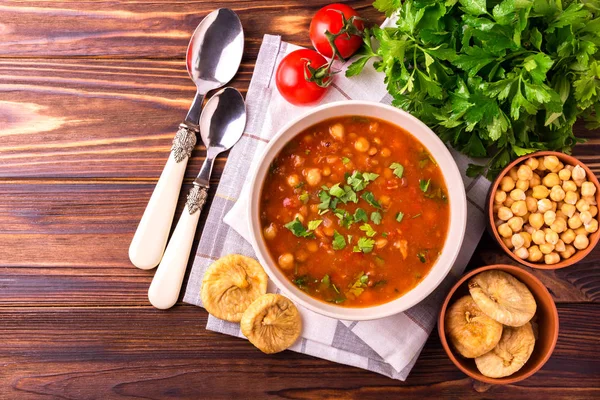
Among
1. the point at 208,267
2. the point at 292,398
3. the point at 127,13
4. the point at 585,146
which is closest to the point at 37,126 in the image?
the point at 127,13

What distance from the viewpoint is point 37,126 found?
307cm

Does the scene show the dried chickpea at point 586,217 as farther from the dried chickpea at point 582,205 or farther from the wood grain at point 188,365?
the wood grain at point 188,365

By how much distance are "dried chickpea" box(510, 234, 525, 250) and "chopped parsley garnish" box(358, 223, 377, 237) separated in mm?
685

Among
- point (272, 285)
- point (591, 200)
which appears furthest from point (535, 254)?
point (272, 285)

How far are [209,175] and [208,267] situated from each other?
1.70 feet

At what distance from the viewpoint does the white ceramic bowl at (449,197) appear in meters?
2.49

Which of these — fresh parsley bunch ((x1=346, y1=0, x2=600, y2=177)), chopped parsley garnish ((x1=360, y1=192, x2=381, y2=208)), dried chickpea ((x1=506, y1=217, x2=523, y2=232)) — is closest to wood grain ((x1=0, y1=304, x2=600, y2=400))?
dried chickpea ((x1=506, y1=217, x2=523, y2=232))

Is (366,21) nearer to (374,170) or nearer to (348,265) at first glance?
(374,170)

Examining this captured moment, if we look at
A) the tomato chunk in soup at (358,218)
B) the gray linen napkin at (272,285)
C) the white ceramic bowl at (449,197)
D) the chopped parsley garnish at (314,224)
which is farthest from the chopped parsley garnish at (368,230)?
the gray linen napkin at (272,285)

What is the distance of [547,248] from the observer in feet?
8.31

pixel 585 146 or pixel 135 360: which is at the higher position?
pixel 585 146

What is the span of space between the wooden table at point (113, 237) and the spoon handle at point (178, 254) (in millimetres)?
135

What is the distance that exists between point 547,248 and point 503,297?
0.32m

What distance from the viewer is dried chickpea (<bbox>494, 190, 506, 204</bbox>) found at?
2590 mm
